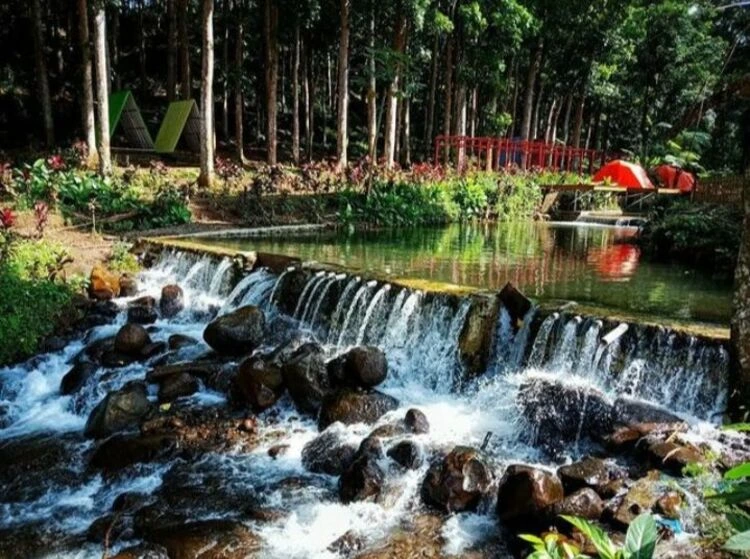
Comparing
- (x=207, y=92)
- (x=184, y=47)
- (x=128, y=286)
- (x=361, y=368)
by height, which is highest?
(x=184, y=47)

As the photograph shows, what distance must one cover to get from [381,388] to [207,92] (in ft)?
40.3

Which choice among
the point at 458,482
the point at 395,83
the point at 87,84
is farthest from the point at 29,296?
the point at 395,83

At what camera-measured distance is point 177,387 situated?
8305mm

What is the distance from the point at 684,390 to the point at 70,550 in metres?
6.41

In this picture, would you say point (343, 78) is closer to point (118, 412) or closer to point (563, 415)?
point (118, 412)

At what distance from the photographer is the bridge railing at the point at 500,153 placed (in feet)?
85.6

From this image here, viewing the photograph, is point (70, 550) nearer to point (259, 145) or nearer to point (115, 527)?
point (115, 527)

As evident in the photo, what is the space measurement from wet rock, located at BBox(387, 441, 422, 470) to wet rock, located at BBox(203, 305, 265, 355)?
11.6 feet

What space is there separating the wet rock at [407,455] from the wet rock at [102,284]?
717 cm

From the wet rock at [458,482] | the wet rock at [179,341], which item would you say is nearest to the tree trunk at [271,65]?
the wet rock at [179,341]

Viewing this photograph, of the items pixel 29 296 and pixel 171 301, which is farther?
pixel 171 301

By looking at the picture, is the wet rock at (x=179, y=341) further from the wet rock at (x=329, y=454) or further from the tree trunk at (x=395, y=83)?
the tree trunk at (x=395, y=83)

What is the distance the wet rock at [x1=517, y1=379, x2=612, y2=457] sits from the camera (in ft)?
22.2

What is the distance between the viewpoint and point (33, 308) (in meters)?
10.1
